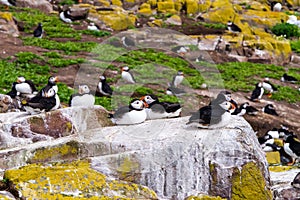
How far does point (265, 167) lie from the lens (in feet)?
24.3

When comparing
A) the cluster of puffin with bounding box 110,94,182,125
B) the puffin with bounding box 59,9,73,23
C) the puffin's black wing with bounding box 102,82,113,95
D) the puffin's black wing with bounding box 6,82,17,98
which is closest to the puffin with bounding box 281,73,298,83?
the puffin's black wing with bounding box 102,82,113,95

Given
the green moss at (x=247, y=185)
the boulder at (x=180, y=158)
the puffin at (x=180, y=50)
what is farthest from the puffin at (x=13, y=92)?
the puffin at (x=180, y=50)

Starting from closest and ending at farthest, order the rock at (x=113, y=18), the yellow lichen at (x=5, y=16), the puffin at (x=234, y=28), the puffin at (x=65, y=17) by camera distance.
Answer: the yellow lichen at (x=5, y=16) < the puffin at (x=65, y=17) < the rock at (x=113, y=18) < the puffin at (x=234, y=28)

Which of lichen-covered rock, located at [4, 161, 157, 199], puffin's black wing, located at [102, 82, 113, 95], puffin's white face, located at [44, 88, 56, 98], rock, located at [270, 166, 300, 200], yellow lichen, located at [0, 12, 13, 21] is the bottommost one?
puffin's black wing, located at [102, 82, 113, 95]

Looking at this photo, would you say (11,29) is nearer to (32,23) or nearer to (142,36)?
(32,23)

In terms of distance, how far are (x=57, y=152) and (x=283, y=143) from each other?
939 centimetres

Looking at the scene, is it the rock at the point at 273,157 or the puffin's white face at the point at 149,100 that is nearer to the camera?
the puffin's white face at the point at 149,100

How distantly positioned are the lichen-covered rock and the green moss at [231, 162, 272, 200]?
1.68 m

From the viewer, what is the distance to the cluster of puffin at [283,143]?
44.2 ft

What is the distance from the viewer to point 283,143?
1491 cm

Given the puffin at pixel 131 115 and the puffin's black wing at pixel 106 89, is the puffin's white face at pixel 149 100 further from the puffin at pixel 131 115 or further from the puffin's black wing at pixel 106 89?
the puffin's black wing at pixel 106 89

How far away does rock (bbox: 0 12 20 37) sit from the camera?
2133 centimetres

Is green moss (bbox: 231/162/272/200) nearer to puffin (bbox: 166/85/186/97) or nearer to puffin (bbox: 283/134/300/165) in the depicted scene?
puffin (bbox: 283/134/300/165)

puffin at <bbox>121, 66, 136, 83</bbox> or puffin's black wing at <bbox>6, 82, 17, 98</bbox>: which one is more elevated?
puffin's black wing at <bbox>6, 82, 17, 98</bbox>
